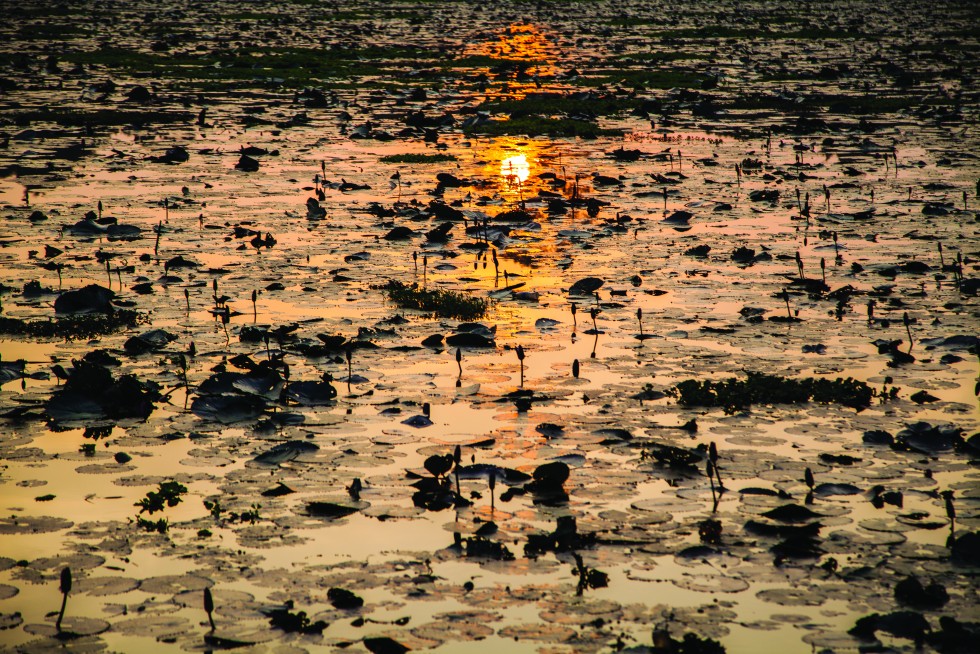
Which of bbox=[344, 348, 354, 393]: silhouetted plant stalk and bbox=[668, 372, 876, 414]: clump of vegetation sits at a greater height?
bbox=[344, 348, 354, 393]: silhouetted plant stalk

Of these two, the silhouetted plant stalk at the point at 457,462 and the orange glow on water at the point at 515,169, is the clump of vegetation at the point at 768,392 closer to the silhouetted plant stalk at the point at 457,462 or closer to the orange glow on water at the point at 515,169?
the silhouetted plant stalk at the point at 457,462

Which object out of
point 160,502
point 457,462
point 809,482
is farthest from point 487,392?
point 160,502

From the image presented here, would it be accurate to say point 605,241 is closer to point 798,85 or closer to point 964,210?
point 964,210

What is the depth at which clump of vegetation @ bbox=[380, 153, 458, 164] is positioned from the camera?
19688mm

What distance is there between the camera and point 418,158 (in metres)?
19.9

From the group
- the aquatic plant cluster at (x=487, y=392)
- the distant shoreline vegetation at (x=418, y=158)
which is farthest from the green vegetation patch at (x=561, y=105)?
the distant shoreline vegetation at (x=418, y=158)

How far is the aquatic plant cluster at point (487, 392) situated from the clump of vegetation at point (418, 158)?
238 mm

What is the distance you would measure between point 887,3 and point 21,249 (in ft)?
221

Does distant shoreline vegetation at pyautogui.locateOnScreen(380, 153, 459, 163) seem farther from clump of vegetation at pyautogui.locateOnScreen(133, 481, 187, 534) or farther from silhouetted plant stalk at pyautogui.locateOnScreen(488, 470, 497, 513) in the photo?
clump of vegetation at pyautogui.locateOnScreen(133, 481, 187, 534)

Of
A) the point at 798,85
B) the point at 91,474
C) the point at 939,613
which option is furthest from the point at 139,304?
the point at 798,85

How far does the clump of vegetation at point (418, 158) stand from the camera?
1969 centimetres

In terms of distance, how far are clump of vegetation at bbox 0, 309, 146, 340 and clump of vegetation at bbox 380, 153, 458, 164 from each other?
9825mm

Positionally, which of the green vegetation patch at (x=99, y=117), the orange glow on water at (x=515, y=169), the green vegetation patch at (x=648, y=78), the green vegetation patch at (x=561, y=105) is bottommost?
the orange glow on water at (x=515, y=169)

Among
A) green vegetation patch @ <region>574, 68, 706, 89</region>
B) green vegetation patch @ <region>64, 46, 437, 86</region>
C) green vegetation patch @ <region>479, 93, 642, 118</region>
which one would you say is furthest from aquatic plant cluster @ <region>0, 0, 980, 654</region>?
green vegetation patch @ <region>64, 46, 437, 86</region>
